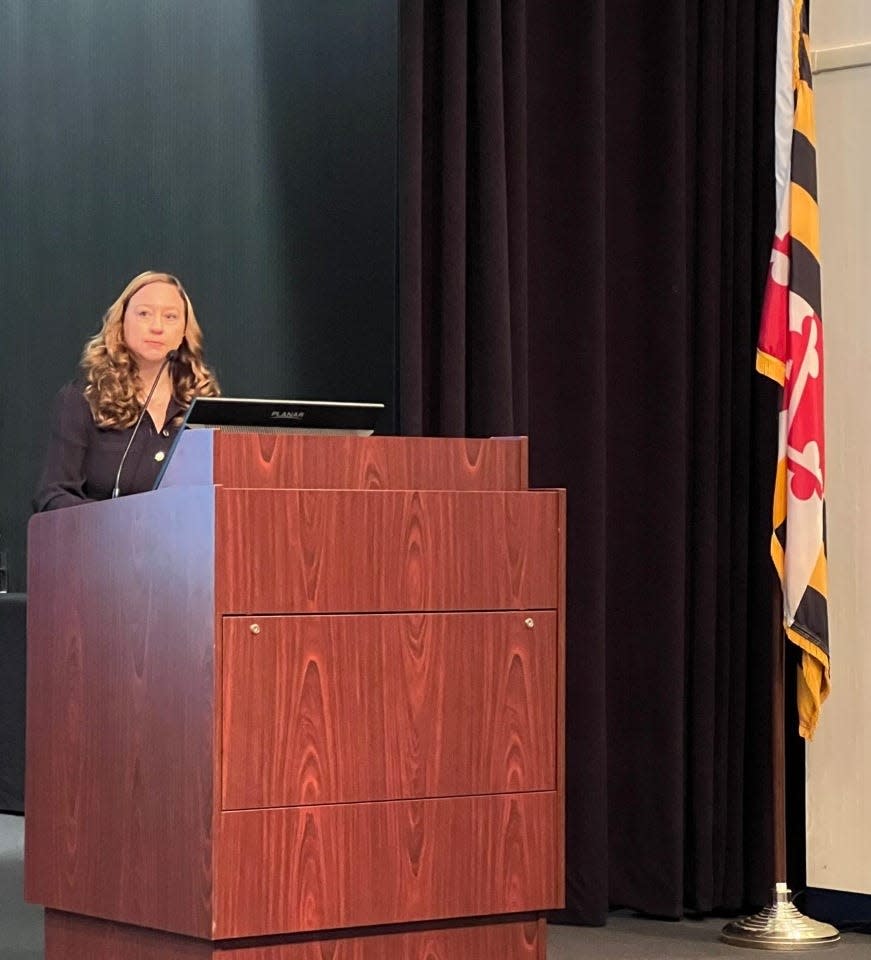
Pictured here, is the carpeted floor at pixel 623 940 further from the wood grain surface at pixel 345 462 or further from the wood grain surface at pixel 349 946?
the wood grain surface at pixel 345 462

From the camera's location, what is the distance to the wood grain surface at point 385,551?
256 cm

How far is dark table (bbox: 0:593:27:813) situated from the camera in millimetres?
5941

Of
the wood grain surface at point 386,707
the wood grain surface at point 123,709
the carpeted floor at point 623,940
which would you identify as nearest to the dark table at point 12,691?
the carpeted floor at point 623,940

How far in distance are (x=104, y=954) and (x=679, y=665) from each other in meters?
2.07

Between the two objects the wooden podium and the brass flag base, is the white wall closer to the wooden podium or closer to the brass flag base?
the brass flag base

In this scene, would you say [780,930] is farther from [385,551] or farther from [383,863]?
[385,551]

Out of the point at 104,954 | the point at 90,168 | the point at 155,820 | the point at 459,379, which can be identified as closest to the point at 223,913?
the point at 155,820

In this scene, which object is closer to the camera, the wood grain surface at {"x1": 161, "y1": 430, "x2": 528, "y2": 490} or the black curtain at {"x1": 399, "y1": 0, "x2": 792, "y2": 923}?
the wood grain surface at {"x1": 161, "y1": 430, "x2": 528, "y2": 490}

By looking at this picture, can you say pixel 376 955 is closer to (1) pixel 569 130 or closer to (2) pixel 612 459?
(2) pixel 612 459

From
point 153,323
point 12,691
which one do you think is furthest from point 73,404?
point 12,691

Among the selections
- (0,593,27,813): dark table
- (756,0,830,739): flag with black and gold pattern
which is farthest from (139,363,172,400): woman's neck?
(0,593,27,813): dark table

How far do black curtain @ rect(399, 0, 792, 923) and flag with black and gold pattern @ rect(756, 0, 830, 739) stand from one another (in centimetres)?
30

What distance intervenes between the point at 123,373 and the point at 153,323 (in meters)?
0.13

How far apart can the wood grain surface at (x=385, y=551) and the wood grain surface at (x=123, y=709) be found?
0.21 feet
